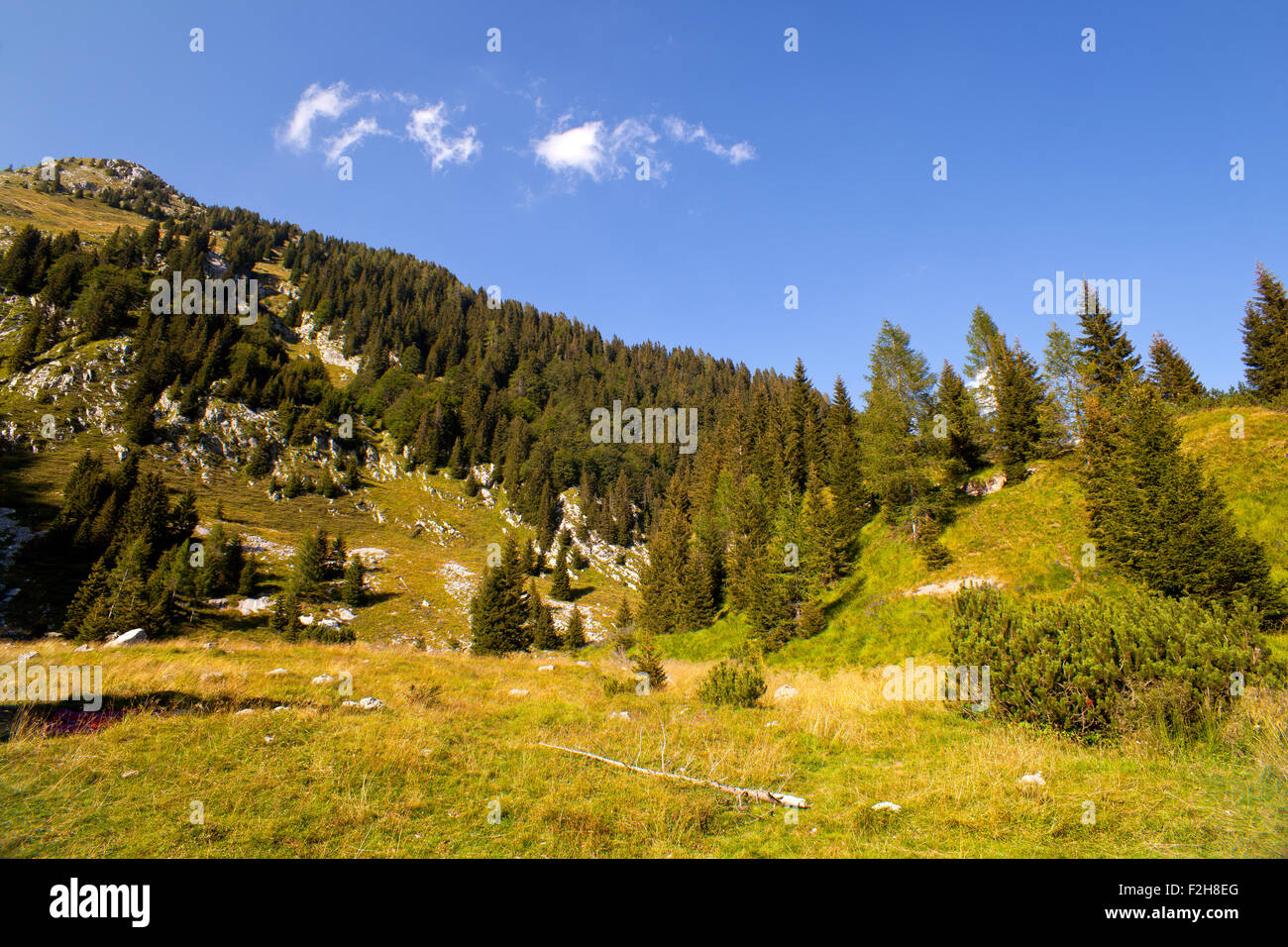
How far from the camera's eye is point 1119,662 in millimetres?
8539

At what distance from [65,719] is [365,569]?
1961 inches

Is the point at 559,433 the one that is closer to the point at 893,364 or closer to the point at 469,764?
the point at 893,364

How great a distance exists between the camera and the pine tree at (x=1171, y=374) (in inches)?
1567

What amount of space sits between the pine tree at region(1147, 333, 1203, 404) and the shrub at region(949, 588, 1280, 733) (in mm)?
45338

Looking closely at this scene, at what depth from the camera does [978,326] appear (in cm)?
5431

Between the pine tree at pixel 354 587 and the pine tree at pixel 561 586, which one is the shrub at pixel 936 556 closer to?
the pine tree at pixel 561 586

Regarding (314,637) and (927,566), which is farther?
(314,637)

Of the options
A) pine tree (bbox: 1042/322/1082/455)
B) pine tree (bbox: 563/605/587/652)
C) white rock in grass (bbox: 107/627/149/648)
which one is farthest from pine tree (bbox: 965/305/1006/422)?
white rock in grass (bbox: 107/627/149/648)

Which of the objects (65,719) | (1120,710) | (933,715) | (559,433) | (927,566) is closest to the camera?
(1120,710)

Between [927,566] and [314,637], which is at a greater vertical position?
[927,566]

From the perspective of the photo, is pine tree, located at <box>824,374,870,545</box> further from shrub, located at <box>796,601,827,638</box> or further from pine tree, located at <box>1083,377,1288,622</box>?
pine tree, located at <box>1083,377,1288,622</box>

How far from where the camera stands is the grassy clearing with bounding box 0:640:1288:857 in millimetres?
4965

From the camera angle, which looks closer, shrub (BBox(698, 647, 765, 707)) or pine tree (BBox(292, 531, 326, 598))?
shrub (BBox(698, 647, 765, 707))

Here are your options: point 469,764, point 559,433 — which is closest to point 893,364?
point 469,764
